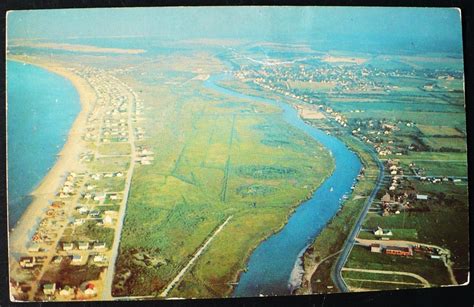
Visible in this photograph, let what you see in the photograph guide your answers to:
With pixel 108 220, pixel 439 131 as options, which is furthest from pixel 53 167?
pixel 439 131

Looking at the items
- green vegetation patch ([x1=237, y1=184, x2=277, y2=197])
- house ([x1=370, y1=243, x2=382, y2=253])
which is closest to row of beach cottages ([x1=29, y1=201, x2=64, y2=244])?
green vegetation patch ([x1=237, y1=184, x2=277, y2=197])

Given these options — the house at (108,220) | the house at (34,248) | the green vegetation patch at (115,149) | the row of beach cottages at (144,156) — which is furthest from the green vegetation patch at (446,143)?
the house at (34,248)

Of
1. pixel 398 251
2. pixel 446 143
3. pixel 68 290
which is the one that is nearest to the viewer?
pixel 68 290

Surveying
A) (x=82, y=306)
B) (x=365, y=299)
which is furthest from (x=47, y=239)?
(x=365, y=299)

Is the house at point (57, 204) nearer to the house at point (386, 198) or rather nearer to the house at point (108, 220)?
the house at point (108, 220)

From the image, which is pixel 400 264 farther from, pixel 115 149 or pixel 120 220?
pixel 115 149
